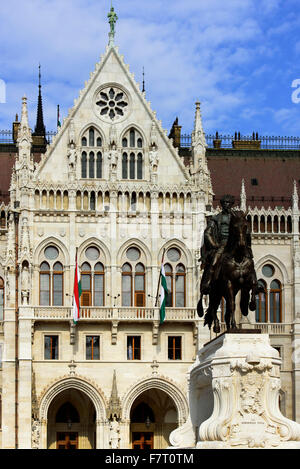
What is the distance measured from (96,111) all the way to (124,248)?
24.6ft

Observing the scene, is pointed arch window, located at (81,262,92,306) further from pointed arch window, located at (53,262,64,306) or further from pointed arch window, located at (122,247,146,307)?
pointed arch window, located at (122,247,146,307)

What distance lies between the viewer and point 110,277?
53469 millimetres

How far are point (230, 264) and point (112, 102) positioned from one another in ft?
105

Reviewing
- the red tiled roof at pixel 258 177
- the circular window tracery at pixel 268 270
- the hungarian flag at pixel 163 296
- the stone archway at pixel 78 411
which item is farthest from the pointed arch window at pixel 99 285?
the circular window tracery at pixel 268 270

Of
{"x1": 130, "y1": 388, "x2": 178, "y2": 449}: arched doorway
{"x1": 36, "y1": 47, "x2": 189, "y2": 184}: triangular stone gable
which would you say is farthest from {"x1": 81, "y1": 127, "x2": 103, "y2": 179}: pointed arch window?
{"x1": 130, "y1": 388, "x2": 178, "y2": 449}: arched doorway

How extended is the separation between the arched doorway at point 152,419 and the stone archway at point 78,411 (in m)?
2.26

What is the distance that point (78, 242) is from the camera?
2117 inches

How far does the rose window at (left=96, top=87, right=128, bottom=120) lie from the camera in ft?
182

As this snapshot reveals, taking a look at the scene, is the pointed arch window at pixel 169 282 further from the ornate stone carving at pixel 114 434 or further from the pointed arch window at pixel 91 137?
the pointed arch window at pixel 91 137

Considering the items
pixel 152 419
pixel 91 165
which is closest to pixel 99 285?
pixel 91 165

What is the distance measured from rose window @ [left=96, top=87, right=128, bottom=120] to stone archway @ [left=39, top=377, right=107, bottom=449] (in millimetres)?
13998

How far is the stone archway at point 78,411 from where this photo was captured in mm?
52062

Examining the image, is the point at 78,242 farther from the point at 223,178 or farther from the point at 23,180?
the point at 223,178
